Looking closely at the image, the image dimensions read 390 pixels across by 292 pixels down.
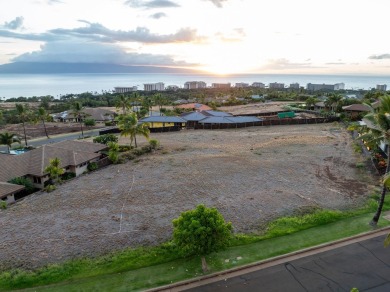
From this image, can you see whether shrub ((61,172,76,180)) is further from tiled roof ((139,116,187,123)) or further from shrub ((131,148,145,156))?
tiled roof ((139,116,187,123))

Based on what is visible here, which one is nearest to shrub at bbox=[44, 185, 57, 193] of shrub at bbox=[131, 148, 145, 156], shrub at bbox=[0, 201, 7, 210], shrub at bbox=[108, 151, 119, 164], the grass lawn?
shrub at bbox=[0, 201, 7, 210]

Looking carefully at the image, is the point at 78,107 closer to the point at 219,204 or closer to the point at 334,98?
the point at 219,204

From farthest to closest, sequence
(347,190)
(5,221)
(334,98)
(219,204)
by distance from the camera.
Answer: (334,98) < (347,190) < (219,204) < (5,221)

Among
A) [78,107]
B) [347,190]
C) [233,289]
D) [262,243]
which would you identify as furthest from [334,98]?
[233,289]

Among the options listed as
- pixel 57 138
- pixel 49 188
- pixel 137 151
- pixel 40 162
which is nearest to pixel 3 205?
pixel 49 188

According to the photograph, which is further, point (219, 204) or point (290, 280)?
point (219, 204)

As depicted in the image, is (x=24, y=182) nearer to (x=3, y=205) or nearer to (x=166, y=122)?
(x=3, y=205)

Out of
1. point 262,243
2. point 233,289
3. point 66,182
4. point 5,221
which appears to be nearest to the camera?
point 233,289
